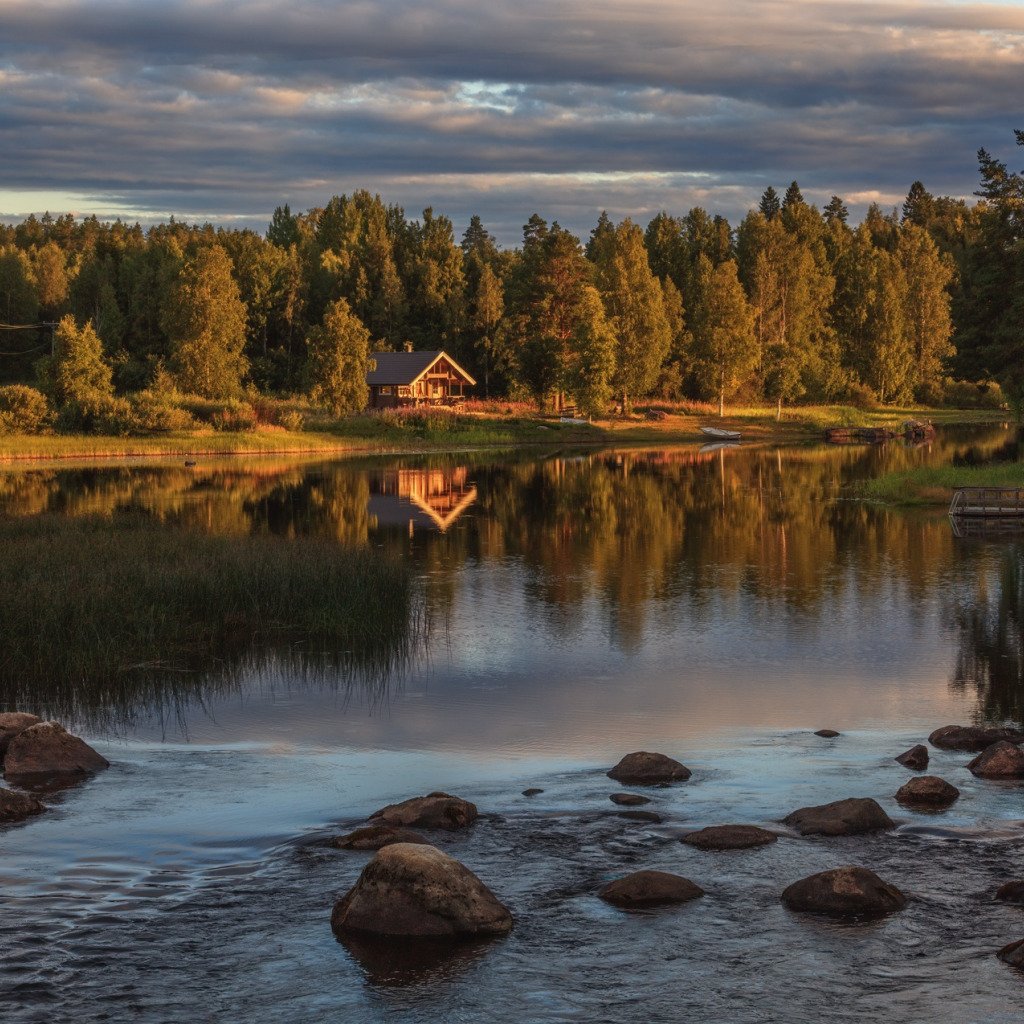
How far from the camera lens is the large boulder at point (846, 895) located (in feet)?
43.0

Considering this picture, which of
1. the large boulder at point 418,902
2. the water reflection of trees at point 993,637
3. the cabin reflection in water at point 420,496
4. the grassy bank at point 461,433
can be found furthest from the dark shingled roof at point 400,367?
the large boulder at point 418,902

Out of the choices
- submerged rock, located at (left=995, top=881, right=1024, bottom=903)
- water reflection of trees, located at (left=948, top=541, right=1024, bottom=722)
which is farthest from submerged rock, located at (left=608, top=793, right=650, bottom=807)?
water reflection of trees, located at (left=948, top=541, right=1024, bottom=722)

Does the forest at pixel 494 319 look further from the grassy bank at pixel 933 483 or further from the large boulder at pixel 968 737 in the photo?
the large boulder at pixel 968 737

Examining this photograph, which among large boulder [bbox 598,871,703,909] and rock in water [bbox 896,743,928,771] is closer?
large boulder [bbox 598,871,703,909]

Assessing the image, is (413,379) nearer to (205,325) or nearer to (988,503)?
(205,325)

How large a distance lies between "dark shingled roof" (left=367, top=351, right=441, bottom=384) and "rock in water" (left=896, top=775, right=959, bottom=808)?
109 meters

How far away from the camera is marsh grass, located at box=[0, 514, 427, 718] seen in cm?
2366

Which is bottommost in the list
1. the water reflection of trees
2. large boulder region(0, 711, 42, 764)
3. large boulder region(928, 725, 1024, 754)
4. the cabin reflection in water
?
the cabin reflection in water

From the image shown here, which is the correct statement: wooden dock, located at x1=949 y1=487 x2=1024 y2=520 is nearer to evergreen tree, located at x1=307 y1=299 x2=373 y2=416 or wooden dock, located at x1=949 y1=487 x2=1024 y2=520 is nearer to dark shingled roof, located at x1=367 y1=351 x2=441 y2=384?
evergreen tree, located at x1=307 y1=299 x2=373 y2=416

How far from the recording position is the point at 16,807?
16.1 m

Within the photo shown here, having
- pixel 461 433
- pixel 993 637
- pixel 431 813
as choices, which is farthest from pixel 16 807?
pixel 461 433

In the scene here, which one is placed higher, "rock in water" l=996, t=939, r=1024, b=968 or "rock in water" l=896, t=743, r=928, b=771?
"rock in water" l=996, t=939, r=1024, b=968

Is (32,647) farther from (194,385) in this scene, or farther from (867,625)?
(194,385)

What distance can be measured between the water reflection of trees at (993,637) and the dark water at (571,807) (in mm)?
112
